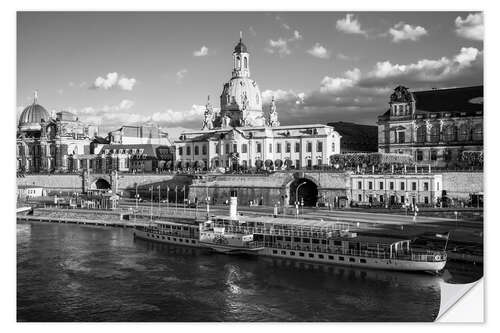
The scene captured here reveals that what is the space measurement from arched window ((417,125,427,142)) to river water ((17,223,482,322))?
81.5ft

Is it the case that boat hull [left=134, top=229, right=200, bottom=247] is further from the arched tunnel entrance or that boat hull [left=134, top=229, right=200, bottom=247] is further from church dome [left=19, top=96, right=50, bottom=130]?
church dome [left=19, top=96, right=50, bottom=130]

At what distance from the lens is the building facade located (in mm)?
41094

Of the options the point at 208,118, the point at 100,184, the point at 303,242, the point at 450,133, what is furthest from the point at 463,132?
the point at 100,184

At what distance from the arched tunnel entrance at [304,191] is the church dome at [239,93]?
83.4 feet

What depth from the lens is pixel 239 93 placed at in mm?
71500

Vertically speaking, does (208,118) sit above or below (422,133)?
above

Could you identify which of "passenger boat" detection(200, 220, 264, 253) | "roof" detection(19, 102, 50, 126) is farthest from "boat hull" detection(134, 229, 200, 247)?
"roof" detection(19, 102, 50, 126)

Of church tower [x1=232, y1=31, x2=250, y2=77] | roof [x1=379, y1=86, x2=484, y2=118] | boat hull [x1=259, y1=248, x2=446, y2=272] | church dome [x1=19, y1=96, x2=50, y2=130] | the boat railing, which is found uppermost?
church tower [x1=232, y1=31, x2=250, y2=77]

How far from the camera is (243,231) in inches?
1282

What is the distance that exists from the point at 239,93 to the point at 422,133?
27132mm

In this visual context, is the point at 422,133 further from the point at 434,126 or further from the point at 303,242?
the point at 303,242
